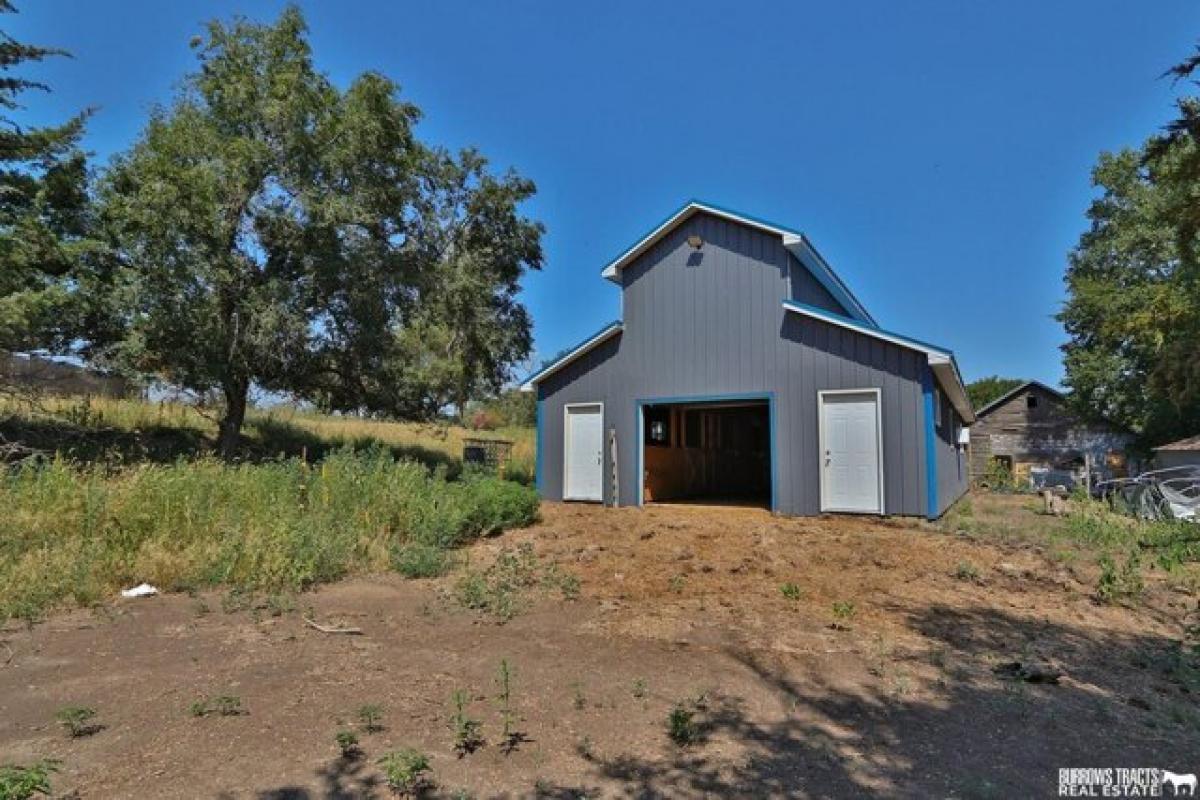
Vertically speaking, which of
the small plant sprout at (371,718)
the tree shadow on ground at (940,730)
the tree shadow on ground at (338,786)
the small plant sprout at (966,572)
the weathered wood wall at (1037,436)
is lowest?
the tree shadow on ground at (940,730)

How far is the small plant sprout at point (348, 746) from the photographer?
3270 mm

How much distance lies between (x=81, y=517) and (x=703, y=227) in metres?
11.3

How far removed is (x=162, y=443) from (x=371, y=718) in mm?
14573

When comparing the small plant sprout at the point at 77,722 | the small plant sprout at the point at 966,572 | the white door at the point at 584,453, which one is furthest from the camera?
the white door at the point at 584,453

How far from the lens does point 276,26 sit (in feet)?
50.0

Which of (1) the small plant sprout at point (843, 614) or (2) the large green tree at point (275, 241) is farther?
(2) the large green tree at point (275, 241)

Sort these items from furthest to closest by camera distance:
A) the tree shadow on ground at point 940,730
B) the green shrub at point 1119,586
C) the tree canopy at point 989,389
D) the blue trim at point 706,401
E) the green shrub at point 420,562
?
the tree canopy at point 989,389 < the blue trim at point 706,401 < the green shrub at point 420,562 < the green shrub at point 1119,586 < the tree shadow on ground at point 940,730

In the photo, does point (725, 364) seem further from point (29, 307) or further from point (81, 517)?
point (29, 307)

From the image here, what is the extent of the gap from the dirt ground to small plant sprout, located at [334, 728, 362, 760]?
52 millimetres

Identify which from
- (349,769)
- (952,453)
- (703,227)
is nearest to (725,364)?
(703,227)

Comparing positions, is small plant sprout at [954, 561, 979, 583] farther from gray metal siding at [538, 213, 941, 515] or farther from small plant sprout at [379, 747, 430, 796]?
small plant sprout at [379, 747, 430, 796]

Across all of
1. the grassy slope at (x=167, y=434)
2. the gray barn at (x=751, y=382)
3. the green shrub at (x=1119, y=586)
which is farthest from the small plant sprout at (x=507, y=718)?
the gray barn at (x=751, y=382)

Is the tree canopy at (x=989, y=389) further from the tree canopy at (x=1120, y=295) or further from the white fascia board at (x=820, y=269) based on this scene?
the white fascia board at (x=820, y=269)

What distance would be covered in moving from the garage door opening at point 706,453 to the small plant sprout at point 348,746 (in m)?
11.1
